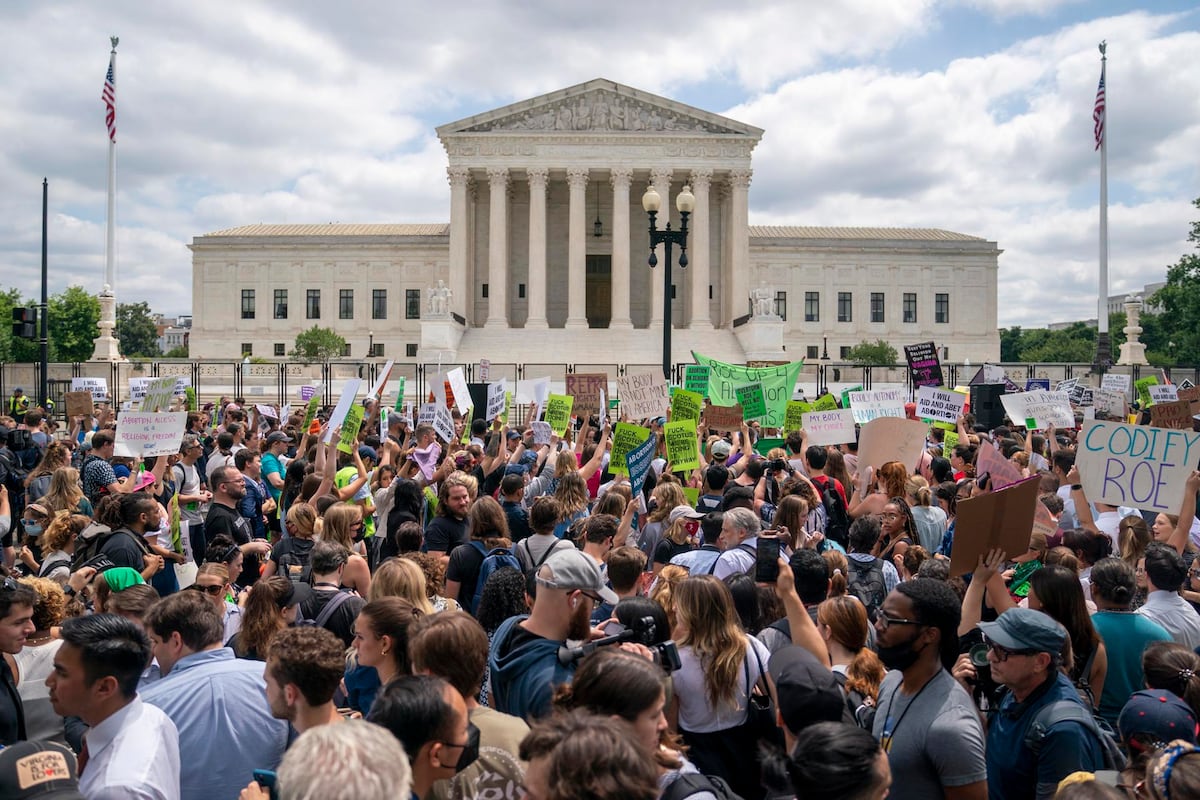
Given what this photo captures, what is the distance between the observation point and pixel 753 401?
48.2 feet

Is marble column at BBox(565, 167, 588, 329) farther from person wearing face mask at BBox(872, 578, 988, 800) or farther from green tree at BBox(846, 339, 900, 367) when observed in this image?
person wearing face mask at BBox(872, 578, 988, 800)

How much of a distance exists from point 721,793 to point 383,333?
228 ft

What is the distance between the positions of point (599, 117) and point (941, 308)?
31.5 metres

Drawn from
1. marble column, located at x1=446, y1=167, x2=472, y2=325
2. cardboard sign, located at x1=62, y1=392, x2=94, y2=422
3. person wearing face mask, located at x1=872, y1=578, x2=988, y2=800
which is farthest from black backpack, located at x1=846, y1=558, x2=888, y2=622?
marble column, located at x1=446, y1=167, x2=472, y2=325

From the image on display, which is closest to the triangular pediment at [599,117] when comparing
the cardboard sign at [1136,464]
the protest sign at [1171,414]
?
the protest sign at [1171,414]

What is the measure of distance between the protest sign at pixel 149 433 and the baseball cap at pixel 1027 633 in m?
8.71

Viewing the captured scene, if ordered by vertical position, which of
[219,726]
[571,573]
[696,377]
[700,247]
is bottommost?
[219,726]

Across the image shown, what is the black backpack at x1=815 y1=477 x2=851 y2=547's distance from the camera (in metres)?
9.95

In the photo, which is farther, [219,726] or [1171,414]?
[1171,414]


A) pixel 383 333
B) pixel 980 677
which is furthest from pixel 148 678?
pixel 383 333

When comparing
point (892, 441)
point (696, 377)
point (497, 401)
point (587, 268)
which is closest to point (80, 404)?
point (497, 401)

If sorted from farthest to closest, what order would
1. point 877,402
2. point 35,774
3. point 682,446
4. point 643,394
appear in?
point 877,402, point 643,394, point 682,446, point 35,774

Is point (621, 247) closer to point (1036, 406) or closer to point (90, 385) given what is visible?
point (90, 385)

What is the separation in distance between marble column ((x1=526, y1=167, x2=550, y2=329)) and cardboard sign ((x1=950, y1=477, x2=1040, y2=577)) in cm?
5278
